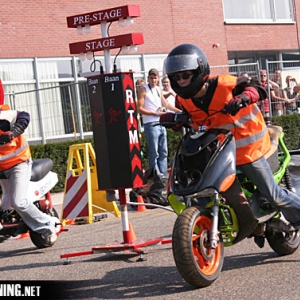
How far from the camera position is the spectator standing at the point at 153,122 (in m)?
13.8

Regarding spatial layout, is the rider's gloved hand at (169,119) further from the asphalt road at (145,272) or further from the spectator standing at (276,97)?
the spectator standing at (276,97)

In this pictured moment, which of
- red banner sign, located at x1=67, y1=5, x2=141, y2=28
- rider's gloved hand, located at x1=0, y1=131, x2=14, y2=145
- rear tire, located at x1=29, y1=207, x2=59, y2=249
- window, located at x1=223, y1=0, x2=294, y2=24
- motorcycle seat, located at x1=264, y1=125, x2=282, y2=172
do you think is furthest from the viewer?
window, located at x1=223, y1=0, x2=294, y2=24

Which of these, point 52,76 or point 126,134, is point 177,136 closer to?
point 52,76

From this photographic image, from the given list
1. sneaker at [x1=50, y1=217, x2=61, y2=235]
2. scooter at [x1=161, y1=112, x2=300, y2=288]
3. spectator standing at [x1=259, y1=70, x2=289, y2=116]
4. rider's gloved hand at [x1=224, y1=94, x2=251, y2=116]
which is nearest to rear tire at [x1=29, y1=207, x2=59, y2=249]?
sneaker at [x1=50, y1=217, x2=61, y2=235]

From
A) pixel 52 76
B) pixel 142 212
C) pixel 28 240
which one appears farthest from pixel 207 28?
pixel 28 240

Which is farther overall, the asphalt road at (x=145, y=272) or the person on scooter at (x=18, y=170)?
the person on scooter at (x=18, y=170)

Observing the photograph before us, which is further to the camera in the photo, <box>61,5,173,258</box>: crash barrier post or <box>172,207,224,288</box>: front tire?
<box>61,5,173,258</box>: crash barrier post

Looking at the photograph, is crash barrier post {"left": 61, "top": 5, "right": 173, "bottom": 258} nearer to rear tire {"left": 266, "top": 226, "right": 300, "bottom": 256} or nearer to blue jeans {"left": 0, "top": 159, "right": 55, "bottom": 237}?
blue jeans {"left": 0, "top": 159, "right": 55, "bottom": 237}

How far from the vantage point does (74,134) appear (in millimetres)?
19094

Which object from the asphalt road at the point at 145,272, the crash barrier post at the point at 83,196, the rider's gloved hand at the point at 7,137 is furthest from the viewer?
the crash barrier post at the point at 83,196

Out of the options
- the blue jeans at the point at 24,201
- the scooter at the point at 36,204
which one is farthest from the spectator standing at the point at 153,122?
the blue jeans at the point at 24,201

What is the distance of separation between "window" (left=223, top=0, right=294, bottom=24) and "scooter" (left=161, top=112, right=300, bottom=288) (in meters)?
21.8

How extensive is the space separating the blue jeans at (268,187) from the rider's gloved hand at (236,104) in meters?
0.57

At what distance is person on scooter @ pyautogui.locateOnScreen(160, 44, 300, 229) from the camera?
6.67 metres
